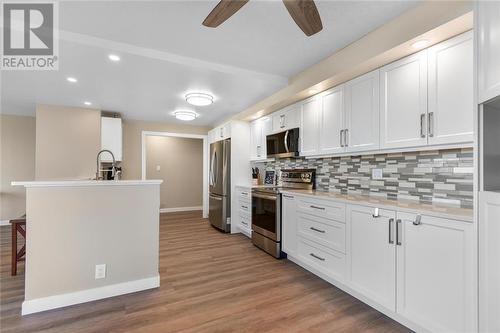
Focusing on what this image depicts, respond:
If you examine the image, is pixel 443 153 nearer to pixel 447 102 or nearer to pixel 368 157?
pixel 447 102

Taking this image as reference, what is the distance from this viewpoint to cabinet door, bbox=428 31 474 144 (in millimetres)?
1619

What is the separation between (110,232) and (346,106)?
8.94ft

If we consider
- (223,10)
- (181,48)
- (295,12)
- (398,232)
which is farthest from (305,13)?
(398,232)

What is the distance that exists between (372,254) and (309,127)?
5.69 ft

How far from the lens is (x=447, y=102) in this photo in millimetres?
1728

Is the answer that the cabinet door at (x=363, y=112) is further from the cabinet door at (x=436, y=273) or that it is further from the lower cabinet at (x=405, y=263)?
the cabinet door at (x=436, y=273)

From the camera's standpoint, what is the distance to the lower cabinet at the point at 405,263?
4.64 feet

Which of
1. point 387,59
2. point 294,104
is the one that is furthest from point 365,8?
point 294,104

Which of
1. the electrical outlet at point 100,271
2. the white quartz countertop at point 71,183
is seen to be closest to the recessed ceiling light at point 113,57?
the white quartz countertop at point 71,183

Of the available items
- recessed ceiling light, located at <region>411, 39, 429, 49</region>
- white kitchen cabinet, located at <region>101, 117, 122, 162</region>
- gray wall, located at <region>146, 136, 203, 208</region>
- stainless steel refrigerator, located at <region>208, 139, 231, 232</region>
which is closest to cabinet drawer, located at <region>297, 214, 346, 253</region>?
recessed ceiling light, located at <region>411, 39, 429, 49</region>

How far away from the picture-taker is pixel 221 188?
4633 mm

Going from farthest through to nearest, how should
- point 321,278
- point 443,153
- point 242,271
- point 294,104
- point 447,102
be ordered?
point 294,104 → point 242,271 → point 321,278 → point 443,153 → point 447,102

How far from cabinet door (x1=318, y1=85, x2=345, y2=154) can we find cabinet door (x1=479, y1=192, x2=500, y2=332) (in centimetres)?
147

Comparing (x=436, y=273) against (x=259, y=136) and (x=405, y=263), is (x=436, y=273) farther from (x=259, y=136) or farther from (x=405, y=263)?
(x=259, y=136)
